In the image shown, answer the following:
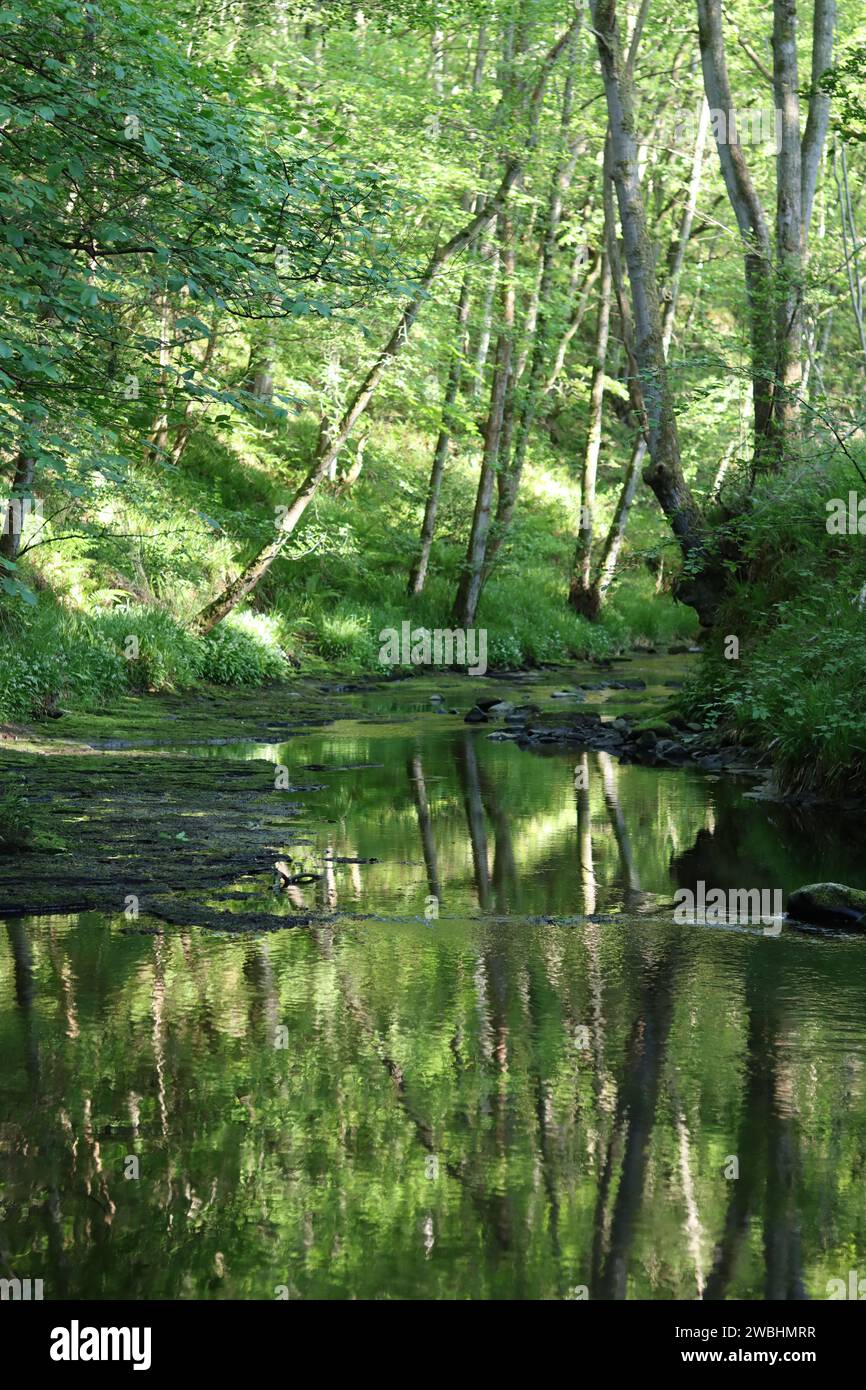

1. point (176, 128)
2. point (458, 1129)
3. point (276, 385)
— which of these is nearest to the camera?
point (458, 1129)

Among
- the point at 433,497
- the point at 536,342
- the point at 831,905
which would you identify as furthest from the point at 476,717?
the point at 831,905

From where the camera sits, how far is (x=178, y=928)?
703 cm

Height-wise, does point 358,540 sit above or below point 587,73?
below

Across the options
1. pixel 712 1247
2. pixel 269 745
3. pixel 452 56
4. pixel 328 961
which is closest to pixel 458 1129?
pixel 712 1247

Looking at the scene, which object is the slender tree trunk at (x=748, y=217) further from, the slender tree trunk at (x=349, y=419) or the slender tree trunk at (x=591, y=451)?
the slender tree trunk at (x=591, y=451)

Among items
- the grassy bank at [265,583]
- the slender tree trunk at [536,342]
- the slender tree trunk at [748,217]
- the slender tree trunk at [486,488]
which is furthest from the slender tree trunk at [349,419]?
the slender tree trunk at [748,217]

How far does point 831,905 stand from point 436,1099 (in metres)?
3.69

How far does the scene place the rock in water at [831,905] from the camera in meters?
7.68

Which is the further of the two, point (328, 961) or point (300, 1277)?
point (328, 961)

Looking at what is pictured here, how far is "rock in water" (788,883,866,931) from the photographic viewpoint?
7.68 m

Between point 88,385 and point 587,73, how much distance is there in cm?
2037

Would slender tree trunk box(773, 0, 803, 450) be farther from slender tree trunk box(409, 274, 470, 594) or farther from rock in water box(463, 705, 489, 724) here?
slender tree trunk box(409, 274, 470, 594)

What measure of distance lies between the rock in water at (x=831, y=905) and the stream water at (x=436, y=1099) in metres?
0.34

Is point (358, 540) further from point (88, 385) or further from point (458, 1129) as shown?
point (458, 1129)
